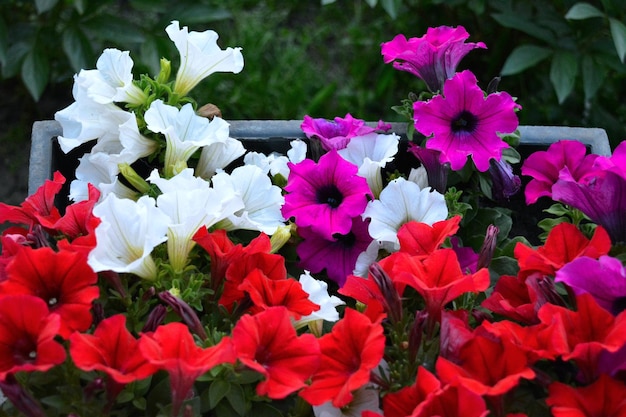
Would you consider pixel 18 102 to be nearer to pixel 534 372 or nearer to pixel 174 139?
pixel 174 139

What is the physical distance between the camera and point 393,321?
1.12 metres

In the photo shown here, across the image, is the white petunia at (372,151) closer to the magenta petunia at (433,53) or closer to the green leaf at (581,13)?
the magenta petunia at (433,53)

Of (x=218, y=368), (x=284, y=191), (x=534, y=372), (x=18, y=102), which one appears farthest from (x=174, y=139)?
(x=18, y=102)

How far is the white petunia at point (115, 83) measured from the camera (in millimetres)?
1283

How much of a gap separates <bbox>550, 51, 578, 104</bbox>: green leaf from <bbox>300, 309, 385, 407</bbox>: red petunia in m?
1.20

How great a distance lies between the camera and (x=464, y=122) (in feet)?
4.28

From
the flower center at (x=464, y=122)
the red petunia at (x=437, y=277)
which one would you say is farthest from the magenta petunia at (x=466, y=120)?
the red petunia at (x=437, y=277)

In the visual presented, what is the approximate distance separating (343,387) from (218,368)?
0.52 feet

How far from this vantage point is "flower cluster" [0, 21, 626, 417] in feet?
3.23

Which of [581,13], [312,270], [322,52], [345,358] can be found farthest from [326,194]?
[322,52]

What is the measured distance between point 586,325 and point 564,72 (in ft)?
3.97

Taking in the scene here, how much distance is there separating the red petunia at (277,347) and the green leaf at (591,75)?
132cm

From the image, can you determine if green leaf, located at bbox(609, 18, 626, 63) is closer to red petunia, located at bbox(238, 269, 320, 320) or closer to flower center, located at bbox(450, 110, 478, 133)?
flower center, located at bbox(450, 110, 478, 133)

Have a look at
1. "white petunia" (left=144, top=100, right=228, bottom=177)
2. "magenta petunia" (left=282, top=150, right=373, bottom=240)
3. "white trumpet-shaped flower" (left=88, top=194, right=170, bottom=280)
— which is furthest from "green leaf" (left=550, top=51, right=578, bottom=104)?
"white trumpet-shaped flower" (left=88, top=194, right=170, bottom=280)
